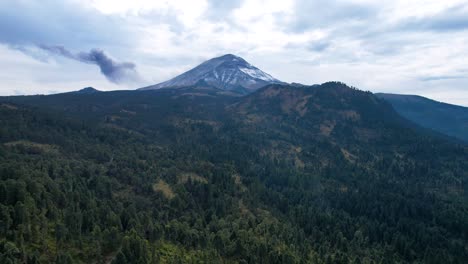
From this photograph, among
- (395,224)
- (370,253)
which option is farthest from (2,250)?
(395,224)

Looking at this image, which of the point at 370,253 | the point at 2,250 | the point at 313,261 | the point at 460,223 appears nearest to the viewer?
the point at 2,250

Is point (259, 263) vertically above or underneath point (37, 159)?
underneath

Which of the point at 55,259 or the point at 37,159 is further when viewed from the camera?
the point at 37,159

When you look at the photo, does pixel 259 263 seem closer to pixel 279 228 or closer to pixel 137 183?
pixel 279 228

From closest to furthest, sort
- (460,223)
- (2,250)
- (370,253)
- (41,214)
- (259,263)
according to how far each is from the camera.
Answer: (2,250) < (41,214) < (259,263) < (370,253) < (460,223)

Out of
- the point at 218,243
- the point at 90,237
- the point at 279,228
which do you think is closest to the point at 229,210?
the point at 279,228

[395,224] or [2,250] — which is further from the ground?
[2,250]

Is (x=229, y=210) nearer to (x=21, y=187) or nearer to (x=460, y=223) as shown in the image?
(x=21, y=187)

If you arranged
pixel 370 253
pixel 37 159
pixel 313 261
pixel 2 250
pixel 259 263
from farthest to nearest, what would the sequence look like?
pixel 37 159 < pixel 370 253 < pixel 313 261 < pixel 259 263 < pixel 2 250

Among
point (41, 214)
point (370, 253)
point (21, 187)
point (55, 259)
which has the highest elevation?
point (21, 187)
